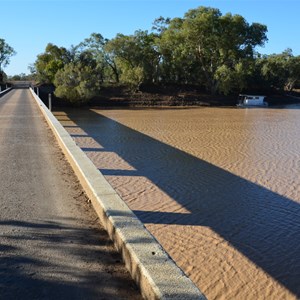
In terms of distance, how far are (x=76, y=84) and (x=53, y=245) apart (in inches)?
1501

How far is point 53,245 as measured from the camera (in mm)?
4523

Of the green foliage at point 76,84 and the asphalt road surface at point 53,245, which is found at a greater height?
the green foliage at point 76,84

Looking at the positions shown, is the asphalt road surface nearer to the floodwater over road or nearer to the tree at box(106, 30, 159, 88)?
the floodwater over road

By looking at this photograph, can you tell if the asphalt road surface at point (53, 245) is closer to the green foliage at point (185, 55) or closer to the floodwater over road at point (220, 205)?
the floodwater over road at point (220, 205)

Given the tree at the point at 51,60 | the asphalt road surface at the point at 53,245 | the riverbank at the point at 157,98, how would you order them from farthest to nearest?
the tree at the point at 51,60, the riverbank at the point at 157,98, the asphalt road surface at the point at 53,245

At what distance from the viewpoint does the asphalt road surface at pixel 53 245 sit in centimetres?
361

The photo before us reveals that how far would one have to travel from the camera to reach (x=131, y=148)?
54.0 ft

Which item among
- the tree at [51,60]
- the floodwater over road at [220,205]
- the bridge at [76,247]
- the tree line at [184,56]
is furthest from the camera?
the tree at [51,60]

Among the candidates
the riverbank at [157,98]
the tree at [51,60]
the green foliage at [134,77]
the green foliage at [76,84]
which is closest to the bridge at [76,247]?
the green foliage at [76,84]

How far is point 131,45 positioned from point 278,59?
33.0 metres

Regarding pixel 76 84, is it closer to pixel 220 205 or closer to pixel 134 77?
pixel 134 77

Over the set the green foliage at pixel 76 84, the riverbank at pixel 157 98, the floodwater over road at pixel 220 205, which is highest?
the green foliage at pixel 76 84

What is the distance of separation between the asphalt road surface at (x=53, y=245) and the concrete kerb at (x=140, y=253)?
146 mm

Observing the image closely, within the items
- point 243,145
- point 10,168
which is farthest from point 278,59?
point 10,168
